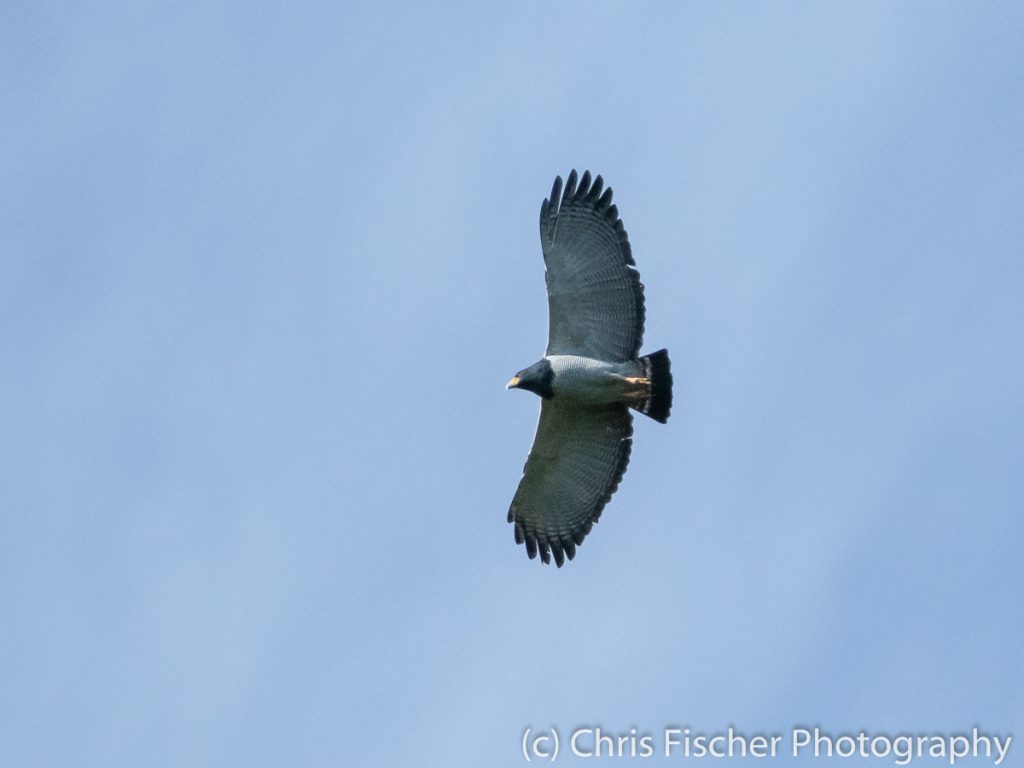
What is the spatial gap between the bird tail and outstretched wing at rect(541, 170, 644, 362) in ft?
0.75

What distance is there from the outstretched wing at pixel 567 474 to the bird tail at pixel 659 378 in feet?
1.72

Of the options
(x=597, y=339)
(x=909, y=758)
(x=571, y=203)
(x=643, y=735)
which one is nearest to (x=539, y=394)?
(x=597, y=339)

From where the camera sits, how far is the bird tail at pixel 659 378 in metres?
16.4

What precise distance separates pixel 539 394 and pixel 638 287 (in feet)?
5.18

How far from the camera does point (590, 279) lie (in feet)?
54.1

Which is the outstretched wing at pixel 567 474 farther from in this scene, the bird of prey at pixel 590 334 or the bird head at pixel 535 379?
the bird head at pixel 535 379

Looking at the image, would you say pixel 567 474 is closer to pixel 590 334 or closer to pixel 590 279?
pixel 590 334

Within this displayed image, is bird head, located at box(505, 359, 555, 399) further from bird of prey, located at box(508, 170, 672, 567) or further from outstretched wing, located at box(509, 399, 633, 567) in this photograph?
outstretched wing, located at box(509, 399, 633, 567)

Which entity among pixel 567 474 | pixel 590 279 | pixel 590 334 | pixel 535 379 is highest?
pixel 590 279

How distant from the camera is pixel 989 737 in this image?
14078 mm

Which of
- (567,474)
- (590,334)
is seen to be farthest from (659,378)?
(567,474)

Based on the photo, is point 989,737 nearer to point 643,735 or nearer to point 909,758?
point 909,758

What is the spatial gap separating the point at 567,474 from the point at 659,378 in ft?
5.75

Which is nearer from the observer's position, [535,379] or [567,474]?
[535,379]
